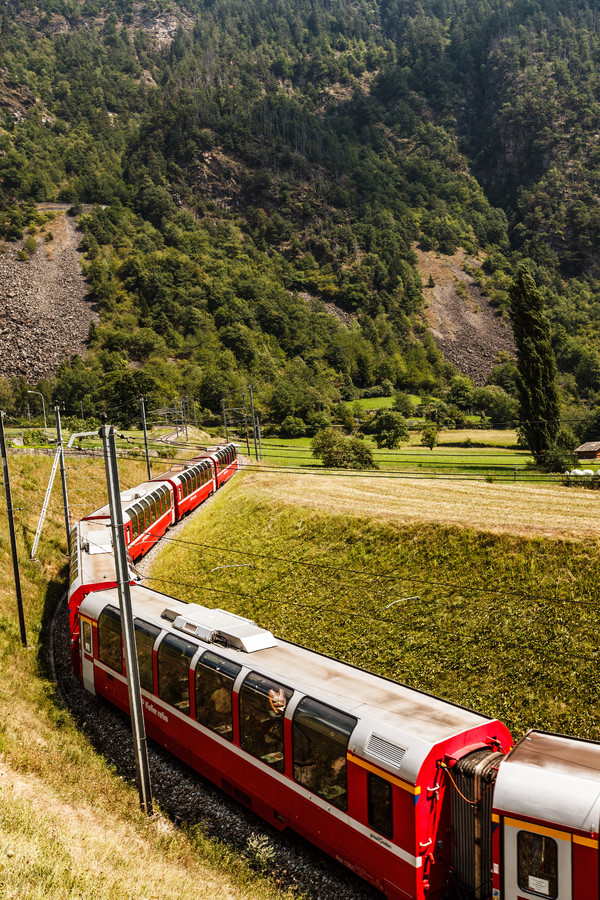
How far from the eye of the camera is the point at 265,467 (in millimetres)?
46844

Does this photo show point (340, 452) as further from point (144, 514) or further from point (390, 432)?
point (390, 432)

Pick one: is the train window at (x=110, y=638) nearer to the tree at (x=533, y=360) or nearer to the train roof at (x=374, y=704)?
the train roof at (x=374, y=704)

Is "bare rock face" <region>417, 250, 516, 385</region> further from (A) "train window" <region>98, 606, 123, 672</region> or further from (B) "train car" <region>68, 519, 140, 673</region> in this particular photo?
(A) "train window" <region>98, 606, 123, 672</region>

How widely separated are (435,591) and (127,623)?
1030 cm

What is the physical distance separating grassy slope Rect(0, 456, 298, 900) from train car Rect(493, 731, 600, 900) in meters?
3.88

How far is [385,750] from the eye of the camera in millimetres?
9148

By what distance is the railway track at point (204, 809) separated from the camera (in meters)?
10.5

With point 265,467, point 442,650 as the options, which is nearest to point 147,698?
point 442,650

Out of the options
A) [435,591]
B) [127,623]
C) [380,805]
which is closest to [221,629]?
[127,623]

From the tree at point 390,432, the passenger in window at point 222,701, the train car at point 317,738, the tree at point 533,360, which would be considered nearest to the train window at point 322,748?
the train car at point 317,738

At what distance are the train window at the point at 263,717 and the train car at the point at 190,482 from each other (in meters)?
24.4

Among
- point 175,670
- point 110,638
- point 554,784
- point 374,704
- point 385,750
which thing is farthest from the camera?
point 110,638

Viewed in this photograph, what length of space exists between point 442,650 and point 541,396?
36.6 meters

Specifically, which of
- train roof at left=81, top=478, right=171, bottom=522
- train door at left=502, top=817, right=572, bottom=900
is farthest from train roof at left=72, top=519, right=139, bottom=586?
train door at left=502, top=817, right=572, bottom=900
